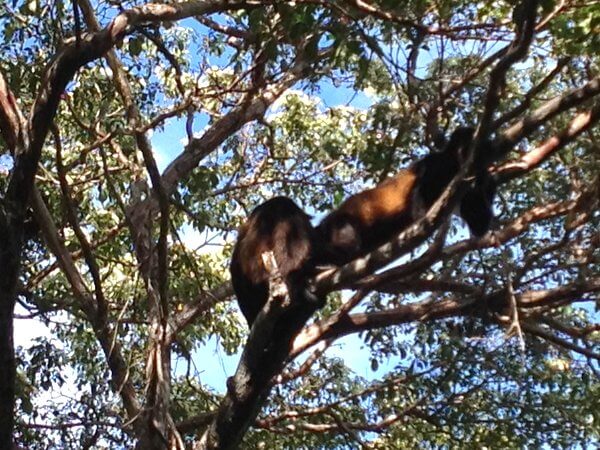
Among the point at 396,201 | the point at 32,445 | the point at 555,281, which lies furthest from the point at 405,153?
the point at 32,445

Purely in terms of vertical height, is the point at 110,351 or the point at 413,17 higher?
the point at 413,17

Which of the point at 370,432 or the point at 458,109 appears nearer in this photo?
the point at 458,109

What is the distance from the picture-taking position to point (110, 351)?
19.0ft

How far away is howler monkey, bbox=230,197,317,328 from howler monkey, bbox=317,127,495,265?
1.25ft

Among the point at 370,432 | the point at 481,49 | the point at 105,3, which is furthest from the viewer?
the point at 370,432

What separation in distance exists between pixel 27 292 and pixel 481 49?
12.6 ft

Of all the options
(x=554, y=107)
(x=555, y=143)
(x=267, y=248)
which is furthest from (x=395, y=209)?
(x=554, y=107)

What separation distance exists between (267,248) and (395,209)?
46.1 inches

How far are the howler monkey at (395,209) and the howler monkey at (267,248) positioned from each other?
382mm

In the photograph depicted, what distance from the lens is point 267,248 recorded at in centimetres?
561

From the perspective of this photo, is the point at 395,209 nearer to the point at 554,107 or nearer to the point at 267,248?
the point at 267,248

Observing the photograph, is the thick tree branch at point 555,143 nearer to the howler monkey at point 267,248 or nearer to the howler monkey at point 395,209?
the howler monkey at point 267,248

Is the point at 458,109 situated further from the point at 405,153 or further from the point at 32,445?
the point at 32,445

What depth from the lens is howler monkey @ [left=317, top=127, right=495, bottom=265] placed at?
20.1 ft
